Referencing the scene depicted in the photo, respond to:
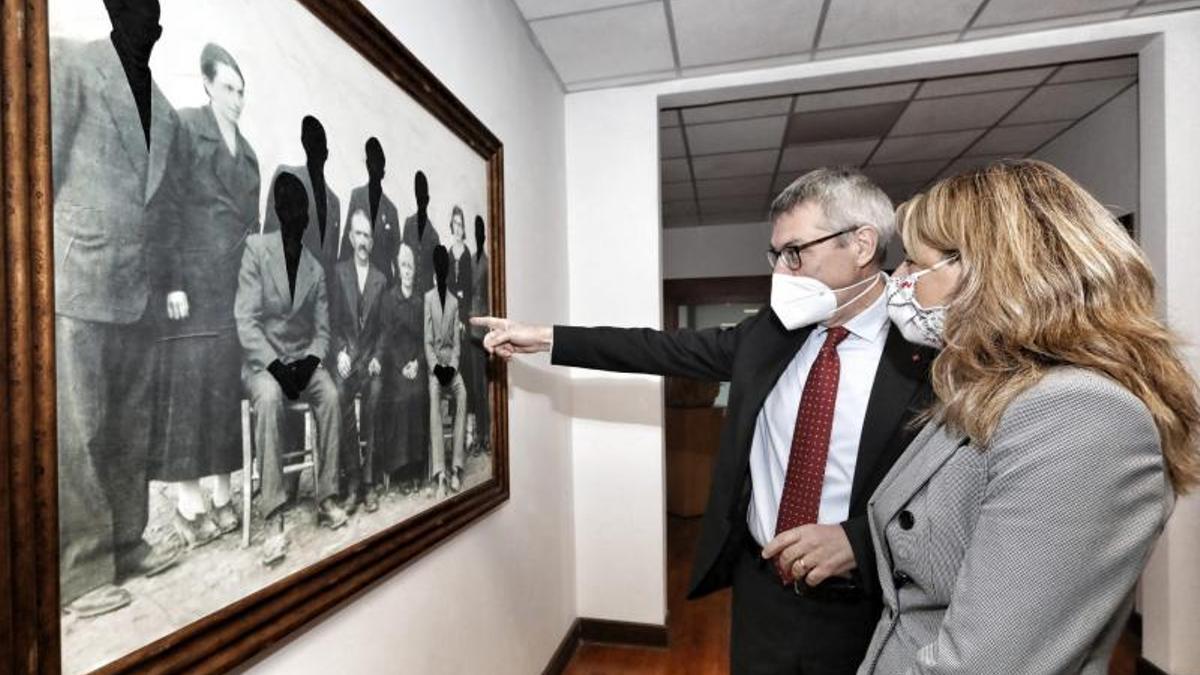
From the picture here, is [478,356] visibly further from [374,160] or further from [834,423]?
[834,423]

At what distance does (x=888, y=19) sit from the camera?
2205 mm

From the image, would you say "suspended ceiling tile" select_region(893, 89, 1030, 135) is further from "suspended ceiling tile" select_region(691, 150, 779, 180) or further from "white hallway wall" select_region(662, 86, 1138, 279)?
"suspended ceiling tile" select_region(691, 150, 779, 180)

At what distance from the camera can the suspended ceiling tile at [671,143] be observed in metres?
3.38

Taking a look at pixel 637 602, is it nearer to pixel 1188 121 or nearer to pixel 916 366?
pixel 916 366

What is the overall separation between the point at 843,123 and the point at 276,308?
328cm

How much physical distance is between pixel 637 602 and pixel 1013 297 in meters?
2.43

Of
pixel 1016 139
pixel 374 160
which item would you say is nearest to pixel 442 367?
pixel 374 160

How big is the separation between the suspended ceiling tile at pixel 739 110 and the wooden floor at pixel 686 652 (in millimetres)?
2684

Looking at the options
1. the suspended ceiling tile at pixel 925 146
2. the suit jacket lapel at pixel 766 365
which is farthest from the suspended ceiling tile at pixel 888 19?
the suspended ceiling tile at pixel 925 146

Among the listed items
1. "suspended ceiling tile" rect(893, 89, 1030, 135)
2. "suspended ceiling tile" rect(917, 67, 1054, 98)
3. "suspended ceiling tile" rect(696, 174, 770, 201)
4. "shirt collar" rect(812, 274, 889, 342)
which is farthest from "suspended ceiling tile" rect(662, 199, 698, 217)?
"shirt collar" rect(812, 274, 889, 342)

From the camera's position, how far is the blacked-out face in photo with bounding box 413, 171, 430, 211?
142cm

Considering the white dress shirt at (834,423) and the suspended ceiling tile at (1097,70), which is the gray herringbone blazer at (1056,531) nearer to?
the white dress shirt at (834,423)

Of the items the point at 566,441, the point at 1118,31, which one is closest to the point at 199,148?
the point at 566,441

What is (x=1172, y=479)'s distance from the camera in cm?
77
